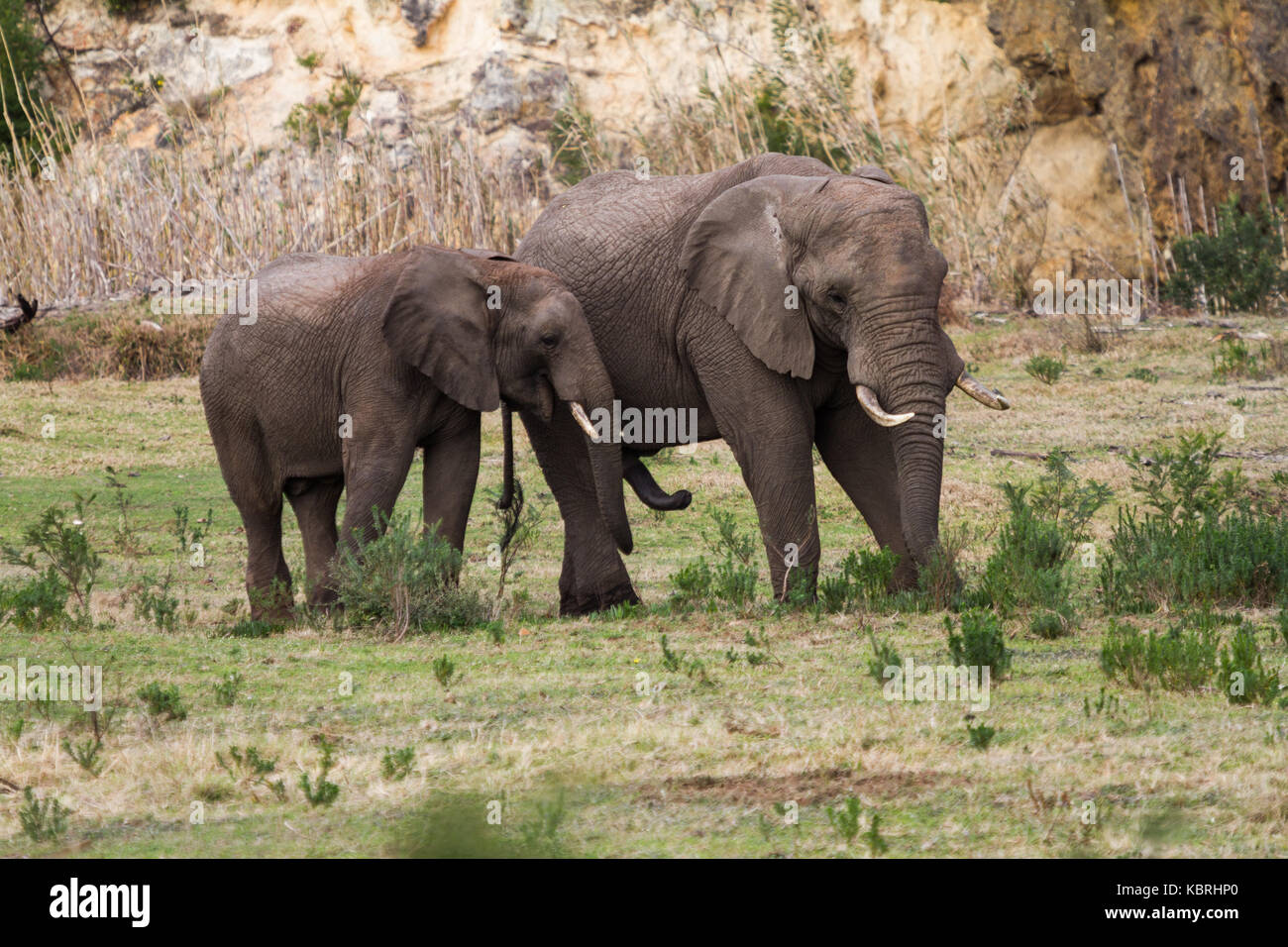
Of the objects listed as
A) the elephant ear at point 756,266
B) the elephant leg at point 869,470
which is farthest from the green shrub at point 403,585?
the elephant leg at point 869,470

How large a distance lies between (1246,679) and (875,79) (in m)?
25.6

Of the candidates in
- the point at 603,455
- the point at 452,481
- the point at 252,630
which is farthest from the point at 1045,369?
the point at 252,630

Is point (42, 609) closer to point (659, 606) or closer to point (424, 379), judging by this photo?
point (424, 379)

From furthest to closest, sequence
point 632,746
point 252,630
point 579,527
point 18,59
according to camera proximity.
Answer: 1. point 18,59
2. point 579,527
3. point 252,630
4. point 632,746

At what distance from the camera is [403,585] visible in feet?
30.9

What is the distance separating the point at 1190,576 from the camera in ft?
30.2

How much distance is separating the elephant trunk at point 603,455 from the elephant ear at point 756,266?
80cm

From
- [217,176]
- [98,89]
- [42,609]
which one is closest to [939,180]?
[217,176]

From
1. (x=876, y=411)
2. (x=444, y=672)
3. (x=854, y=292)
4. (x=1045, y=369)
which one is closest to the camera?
(x=444, y=672)

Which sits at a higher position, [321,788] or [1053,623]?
[1053,623]

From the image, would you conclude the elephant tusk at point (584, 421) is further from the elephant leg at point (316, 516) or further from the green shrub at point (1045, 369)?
the green shrub at point (1045, 369)

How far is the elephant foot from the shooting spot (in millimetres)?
10820

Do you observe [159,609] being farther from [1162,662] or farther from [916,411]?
[1162,662]

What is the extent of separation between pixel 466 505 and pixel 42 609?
2459mm
